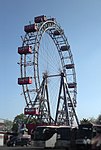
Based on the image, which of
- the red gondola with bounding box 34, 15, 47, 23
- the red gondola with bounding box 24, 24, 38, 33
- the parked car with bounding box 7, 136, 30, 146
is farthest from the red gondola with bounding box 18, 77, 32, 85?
the red gondola with bounding box 34, 15, 47, 23

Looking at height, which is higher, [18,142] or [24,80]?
[24,80]

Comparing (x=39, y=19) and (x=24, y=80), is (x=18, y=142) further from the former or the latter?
(x=39, y=19)

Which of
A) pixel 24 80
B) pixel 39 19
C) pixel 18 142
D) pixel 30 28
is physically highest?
pixel 39 19

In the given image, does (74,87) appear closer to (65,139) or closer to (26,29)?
(26,29)

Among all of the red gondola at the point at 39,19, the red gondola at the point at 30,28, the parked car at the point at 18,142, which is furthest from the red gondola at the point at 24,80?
the red gondola at the point at 39,19

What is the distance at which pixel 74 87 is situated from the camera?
79.8 meters

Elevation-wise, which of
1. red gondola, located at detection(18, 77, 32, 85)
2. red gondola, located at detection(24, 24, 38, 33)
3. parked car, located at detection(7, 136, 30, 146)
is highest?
red gondola, located at detection(24, 24, 38, 33)

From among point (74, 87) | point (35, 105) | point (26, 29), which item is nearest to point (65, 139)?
point (35, 105)

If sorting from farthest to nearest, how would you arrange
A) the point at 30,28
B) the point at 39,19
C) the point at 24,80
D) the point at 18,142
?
the point at 39,19 → the point at 30,28 → the point at 24,80 → the point at 18,142

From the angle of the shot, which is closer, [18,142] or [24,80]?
[18,142]

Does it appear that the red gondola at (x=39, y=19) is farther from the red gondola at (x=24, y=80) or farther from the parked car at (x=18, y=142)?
the parked car at (x=18, y=142)

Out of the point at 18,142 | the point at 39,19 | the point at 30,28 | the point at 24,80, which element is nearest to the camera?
the point at 18,142

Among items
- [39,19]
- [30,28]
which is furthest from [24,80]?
[39,19]

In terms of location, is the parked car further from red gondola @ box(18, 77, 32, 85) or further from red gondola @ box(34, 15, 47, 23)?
red gondola @ box(34, 15, 47, 23)
